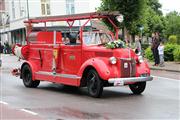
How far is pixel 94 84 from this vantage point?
13.1 meters

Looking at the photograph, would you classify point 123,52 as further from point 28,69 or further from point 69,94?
point 28,69

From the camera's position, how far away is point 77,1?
5275cm

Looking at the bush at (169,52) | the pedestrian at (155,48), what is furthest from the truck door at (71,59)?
the bush at (169,52)

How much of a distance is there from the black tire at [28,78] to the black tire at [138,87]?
3667mm

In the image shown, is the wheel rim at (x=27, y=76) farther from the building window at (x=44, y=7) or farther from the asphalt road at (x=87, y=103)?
the building window at (x=44, y=7)

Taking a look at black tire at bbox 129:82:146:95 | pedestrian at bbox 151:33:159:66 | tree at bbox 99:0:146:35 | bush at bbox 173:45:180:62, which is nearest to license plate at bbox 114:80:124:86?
black tire at bbox 129:82:146:95

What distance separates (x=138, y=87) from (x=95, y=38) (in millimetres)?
1865

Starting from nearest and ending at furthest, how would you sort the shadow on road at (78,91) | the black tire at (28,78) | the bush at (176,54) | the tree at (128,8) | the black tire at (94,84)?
the black tire at (94,84)
the shadow on road at (78,91)
the black tire at (28,78)
the bush at (176,54)
the tree at (128,8)

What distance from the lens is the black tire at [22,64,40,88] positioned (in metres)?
16.1

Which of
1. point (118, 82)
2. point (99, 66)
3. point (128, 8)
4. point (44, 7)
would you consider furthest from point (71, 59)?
point (44, 7)

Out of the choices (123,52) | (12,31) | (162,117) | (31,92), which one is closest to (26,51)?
(31,92)

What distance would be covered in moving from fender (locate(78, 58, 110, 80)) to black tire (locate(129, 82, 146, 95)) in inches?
→ 52.3

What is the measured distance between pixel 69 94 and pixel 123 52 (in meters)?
2.13

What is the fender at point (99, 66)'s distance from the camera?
12.7 m
